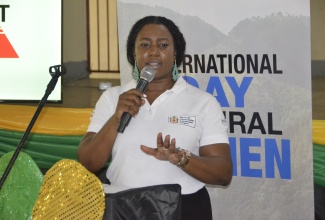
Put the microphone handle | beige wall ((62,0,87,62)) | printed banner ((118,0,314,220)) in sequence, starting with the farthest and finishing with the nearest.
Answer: beige wall ((62,0,87,62)), printed banner ((118,0,314,220)), the microphone handle

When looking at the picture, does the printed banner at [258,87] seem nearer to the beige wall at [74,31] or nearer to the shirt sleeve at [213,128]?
the shirt sleeve at [213,128]

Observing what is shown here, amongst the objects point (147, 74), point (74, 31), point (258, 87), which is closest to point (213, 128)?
point (147, 74)

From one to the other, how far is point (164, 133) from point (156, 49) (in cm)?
36

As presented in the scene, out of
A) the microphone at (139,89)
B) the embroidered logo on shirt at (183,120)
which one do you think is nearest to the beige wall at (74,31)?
the embroidered logo on shirt at (183,120)

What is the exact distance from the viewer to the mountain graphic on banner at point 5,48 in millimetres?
4426

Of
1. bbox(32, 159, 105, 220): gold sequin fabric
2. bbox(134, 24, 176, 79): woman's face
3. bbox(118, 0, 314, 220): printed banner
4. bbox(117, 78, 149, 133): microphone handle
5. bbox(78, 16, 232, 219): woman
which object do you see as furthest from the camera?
bbox(118, 0, 314, 220): printed banner

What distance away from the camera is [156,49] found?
270 cm

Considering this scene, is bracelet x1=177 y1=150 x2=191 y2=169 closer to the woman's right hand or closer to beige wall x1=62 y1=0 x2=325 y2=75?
the woman's right hand

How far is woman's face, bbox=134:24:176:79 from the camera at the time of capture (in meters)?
2.69

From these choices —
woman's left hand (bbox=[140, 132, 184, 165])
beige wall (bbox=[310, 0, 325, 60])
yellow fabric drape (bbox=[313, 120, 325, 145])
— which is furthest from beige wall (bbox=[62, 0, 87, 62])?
woman's left hand (bbox=[140, 132, 184, 165])

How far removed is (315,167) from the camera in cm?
362

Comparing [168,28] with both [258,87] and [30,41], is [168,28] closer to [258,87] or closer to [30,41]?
[258,87]

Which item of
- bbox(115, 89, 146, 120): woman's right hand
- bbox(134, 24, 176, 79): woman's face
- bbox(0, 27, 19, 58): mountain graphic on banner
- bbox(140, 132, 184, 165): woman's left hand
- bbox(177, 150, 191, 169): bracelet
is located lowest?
bbox(177, 150, 191, 169): bracelet

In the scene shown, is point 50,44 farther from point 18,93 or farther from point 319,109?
point 319,109
